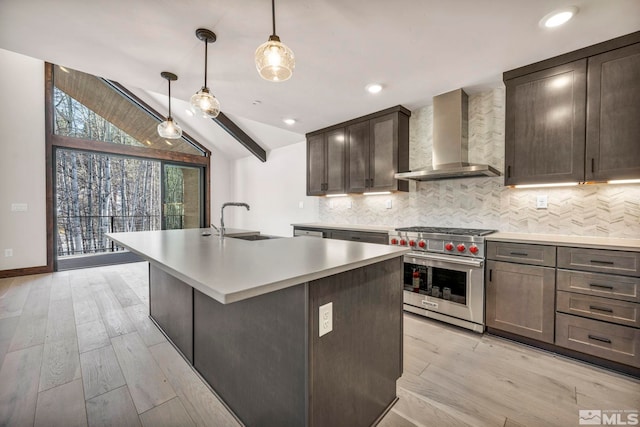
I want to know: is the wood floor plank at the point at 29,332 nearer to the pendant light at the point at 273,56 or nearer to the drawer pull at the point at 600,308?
the pendant light at the point at 273,56

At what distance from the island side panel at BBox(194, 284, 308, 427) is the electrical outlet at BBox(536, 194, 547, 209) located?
104 inches

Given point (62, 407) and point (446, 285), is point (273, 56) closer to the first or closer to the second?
point (62, 407)

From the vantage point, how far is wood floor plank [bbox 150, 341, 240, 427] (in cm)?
146

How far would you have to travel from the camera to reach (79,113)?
15.6 feet

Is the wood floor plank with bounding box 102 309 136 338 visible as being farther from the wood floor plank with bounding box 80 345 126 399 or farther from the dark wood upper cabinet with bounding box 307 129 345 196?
the dark wood upper cabinet with bounding box 307 129 345 196

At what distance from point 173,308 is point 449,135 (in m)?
3.14

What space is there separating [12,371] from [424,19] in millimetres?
3685

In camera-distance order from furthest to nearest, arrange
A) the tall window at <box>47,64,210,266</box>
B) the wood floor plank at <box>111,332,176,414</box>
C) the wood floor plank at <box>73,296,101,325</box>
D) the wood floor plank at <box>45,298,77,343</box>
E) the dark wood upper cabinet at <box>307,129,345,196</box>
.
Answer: the tall window at <box>47,64,210,266</box>, the dark wood upper cabinet at <box>307,129,345,196</box>, the wood floor plank at <box>73,296,101,325</box>, the wood floor plank at <box>45,298,77,343</box>, the wood floor plank at <box>111,332,176,414</box>

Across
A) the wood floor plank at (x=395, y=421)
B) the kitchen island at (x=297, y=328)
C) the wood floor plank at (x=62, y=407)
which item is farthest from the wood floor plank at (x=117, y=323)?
the wood floor plank at (x=395, y=421)

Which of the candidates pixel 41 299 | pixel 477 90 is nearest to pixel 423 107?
pixel 477 90

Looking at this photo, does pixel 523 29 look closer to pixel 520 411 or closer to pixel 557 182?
pixel 557 182

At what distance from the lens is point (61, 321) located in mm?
2629

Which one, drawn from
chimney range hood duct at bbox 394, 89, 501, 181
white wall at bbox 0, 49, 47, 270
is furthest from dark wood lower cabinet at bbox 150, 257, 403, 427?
white wall at bbox 0, 49, 47, 270

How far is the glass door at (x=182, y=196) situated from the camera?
591cm
